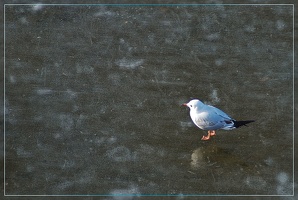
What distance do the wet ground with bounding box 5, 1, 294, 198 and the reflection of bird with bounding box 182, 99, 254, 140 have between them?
44 centimetres

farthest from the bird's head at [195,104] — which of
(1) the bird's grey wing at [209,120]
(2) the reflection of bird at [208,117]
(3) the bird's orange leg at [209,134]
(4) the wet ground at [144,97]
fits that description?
(3) the bird's orange leg at [209,134]

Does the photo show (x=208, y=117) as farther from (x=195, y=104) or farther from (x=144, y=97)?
(x=144, y=97)

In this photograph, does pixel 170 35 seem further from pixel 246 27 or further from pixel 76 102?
pixel 76 102

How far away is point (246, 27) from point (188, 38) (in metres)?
1.08

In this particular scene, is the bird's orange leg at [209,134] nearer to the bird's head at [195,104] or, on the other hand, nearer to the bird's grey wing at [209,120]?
the bird's grey wing at [209,120]

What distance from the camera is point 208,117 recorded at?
26.6 ft

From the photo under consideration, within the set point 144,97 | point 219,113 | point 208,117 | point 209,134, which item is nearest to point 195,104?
point 208,117

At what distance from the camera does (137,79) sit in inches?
348

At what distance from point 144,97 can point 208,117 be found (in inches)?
51.7

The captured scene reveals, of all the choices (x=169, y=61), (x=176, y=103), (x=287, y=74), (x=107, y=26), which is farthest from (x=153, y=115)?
(x=287, y=74)

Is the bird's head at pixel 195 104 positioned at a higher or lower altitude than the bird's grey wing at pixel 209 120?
higher

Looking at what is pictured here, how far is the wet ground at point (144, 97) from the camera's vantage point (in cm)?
857

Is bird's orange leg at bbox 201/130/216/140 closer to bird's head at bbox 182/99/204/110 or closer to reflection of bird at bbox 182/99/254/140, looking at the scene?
reflection of bird at bbox 182/99/254/140

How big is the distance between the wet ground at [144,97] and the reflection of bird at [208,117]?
17.2 inches
